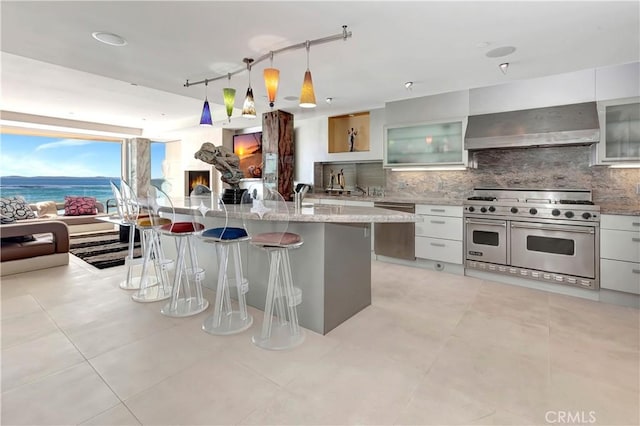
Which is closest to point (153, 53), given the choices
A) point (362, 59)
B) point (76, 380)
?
point (362, 59)

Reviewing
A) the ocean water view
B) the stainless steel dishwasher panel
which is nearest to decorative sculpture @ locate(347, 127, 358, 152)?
the stainless steel dishwasher panel

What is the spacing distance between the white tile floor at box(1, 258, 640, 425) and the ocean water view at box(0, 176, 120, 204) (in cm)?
1351

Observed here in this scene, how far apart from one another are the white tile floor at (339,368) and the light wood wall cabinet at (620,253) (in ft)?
0.86

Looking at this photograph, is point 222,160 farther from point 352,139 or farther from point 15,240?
point 15,240

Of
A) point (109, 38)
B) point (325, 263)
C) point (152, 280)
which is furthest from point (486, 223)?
point (109, 38)

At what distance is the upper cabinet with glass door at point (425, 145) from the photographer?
4.13 metres

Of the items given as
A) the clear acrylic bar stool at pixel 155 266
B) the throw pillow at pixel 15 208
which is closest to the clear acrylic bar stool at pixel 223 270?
the clear acrylic bar stool at pixel 155 266

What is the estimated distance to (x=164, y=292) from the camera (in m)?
3.19

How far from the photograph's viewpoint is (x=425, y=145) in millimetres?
4398

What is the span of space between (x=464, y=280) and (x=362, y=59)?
2.77 m

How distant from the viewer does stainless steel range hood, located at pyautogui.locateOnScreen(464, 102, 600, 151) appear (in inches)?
128

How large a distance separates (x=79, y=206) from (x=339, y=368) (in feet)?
25.3

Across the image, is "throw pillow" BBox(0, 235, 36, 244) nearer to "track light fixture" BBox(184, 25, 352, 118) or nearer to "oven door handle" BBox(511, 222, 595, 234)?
"track light fixture" BBox(184, 25, 352, 118)

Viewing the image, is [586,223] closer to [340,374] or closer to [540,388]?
[540,388]
